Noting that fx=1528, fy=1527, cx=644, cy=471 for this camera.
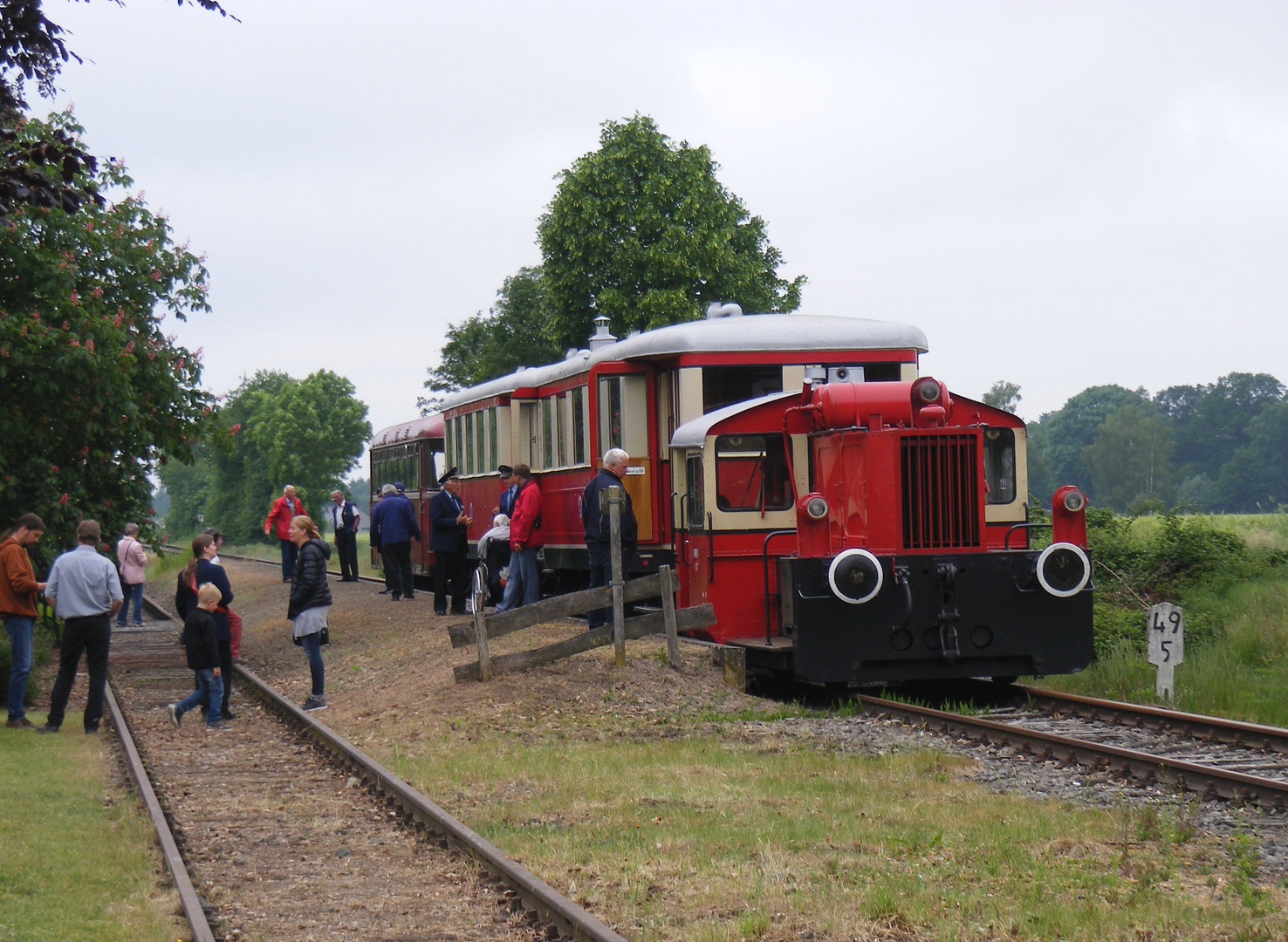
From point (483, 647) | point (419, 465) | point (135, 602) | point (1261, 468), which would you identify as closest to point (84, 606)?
point (483, 647)

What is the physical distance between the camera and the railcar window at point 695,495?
1338cm

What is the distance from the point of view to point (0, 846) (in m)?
7.77

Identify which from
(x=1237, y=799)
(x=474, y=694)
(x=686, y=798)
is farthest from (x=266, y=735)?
(x=1237, y=799)

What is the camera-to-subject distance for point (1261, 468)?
277 ft

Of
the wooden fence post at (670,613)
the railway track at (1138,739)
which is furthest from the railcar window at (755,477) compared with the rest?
the railway track at (1138,739)

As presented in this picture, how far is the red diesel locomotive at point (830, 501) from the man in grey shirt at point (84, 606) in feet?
16.6

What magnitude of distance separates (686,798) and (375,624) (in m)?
13.1

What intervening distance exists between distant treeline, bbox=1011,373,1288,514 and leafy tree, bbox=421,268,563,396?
3159 centimetres

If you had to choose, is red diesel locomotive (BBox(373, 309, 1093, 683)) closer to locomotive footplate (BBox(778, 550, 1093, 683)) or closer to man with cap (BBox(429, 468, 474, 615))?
locomotive footplate (BBox(778, 550, 1093, 683))

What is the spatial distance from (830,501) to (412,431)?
58.0ft

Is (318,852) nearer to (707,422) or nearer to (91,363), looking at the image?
(707,422)

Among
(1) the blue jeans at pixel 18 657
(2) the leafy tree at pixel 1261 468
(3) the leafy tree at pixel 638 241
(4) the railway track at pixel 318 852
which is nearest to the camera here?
(4) the railway track at pixel 318 852

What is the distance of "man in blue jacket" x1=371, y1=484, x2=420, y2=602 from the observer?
22.8 m

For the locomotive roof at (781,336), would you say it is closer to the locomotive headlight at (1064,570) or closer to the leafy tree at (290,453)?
the locomotive headlight at (1064,570)
